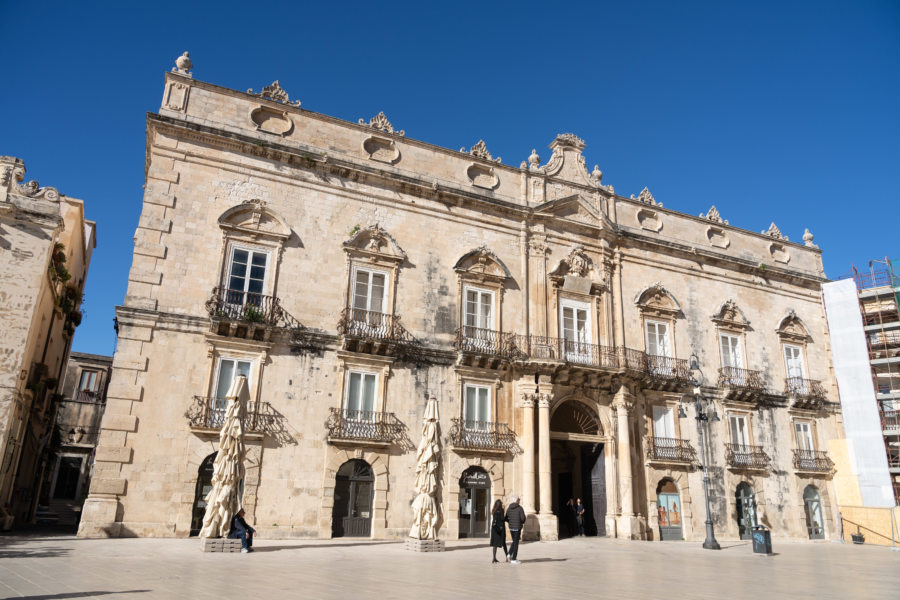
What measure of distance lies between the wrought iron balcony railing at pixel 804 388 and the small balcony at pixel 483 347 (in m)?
14.1

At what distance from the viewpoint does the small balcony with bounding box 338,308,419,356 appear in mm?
19703

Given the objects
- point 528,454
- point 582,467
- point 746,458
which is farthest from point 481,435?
point 746,458

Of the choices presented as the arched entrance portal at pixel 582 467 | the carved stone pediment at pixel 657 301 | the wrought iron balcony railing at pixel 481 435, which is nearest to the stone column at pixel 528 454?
the wrought iron balcony railing at pixel 481 435

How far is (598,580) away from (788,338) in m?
22.3

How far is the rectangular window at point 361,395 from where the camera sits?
1948 centimetres

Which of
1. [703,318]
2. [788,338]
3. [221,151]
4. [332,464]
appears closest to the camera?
[332,464]

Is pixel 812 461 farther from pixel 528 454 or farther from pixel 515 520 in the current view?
pixel 515 520

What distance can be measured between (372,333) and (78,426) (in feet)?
66.7

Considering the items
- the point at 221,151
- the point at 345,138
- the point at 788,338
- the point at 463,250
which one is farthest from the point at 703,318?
the point at 221,151

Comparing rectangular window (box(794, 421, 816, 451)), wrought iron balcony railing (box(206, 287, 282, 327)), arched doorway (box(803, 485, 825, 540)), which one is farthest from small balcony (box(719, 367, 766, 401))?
wrought iron balcony railing (box(206, 287, 282, 327))

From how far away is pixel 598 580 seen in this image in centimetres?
1099

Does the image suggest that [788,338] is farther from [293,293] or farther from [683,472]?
[293,293]

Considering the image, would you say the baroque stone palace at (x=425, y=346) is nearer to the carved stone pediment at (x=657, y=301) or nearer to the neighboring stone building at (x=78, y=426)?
the carved stone pediment at (x=657, y=301)

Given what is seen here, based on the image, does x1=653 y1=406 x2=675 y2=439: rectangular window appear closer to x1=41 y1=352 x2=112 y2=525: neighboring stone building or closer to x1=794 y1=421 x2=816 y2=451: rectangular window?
x1=794 y1=421 x2=816 y2=451: rectangular window
